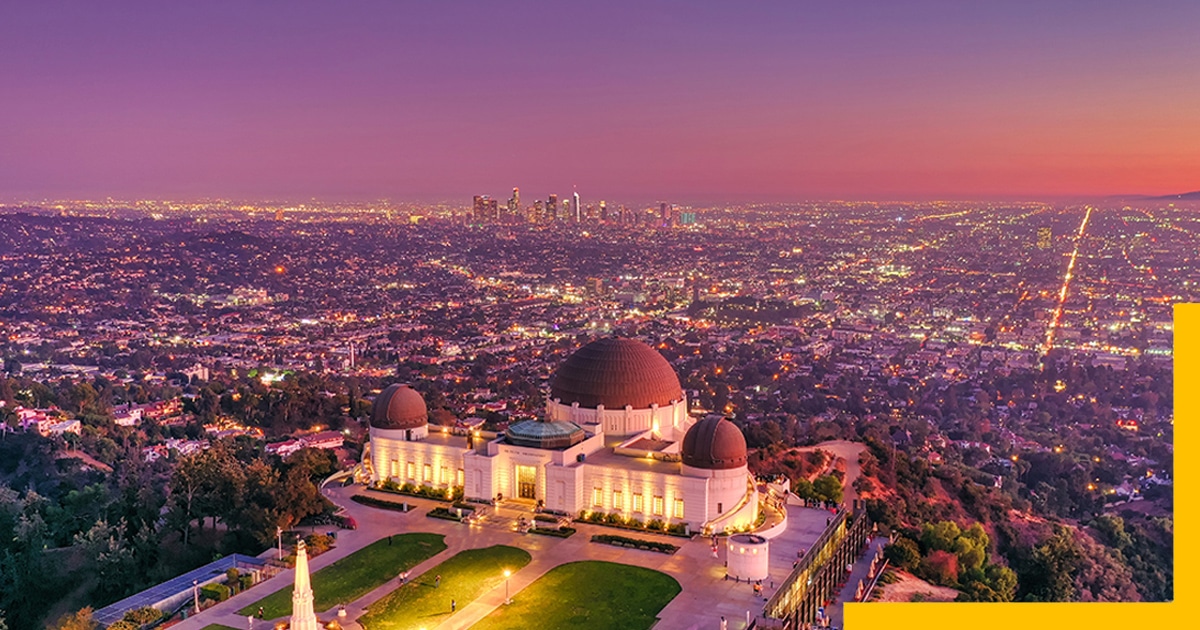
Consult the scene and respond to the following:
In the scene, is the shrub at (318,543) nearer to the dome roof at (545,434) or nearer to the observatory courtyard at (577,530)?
the observatory courtyard at (577,530)

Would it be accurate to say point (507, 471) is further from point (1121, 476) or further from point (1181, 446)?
point (1121, 476)

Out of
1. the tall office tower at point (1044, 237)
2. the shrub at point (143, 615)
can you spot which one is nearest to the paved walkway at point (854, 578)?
the shrub at point (143, 615)

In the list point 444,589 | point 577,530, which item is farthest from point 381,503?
point 444,589

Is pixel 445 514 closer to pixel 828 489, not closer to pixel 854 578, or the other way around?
pixel 854 578

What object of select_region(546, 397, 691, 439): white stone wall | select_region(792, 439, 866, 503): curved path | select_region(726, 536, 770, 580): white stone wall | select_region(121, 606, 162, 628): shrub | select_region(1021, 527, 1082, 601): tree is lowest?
select_region(792, 439, 866, 503): curved path

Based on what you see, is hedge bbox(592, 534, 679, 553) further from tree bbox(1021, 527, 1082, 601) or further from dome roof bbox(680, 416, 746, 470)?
tree bbox(1021, 527, 1082, 601)

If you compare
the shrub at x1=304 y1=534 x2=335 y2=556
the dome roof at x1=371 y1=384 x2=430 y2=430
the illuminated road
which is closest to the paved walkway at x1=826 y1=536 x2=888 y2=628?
the shrub at x1=304 y1=534 x2=335 y2=556

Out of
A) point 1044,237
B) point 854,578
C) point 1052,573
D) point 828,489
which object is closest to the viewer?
point 854,578
